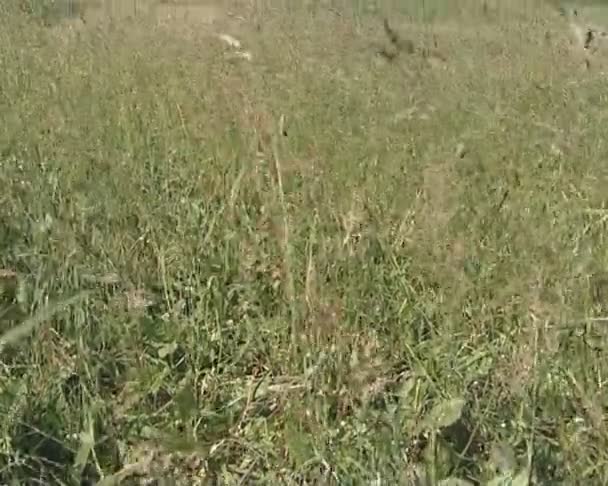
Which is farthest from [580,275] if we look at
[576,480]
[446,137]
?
[446,137]

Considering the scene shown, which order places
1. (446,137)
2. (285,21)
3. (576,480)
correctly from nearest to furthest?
(576,480), (446,137), (285,21)

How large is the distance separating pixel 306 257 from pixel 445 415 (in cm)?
62

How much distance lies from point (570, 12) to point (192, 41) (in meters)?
1.47

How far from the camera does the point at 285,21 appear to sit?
9.90ft

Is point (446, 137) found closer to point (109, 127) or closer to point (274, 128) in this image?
point (274, 128)

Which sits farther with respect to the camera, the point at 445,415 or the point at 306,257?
the point at 306,257

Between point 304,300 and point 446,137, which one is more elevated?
point 446,137

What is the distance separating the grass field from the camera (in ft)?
5.29

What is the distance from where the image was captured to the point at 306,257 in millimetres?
2016

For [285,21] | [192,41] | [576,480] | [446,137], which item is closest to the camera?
[576,480]

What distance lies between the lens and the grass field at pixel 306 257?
161cm

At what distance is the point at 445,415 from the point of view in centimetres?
155

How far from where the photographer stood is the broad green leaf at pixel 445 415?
1538mm

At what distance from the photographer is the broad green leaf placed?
1.54 meters
